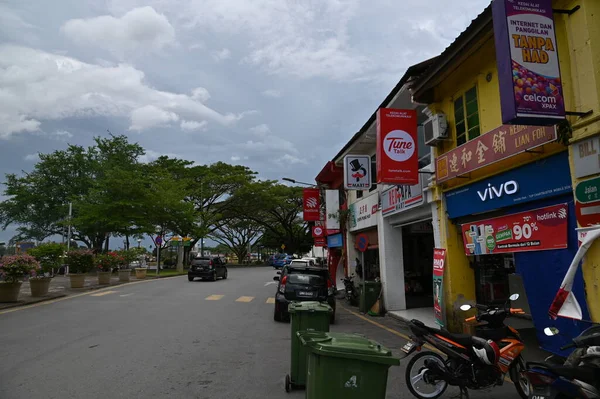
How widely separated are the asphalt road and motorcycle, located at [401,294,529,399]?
0.89 ft

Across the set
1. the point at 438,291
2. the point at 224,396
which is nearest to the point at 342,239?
the point at 438,291

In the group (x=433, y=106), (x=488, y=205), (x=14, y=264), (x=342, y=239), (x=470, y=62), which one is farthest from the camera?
(x=342, y=239)

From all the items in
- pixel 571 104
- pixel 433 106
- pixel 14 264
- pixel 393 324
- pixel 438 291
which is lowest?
pixel 393 324

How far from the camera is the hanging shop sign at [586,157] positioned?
5461mm

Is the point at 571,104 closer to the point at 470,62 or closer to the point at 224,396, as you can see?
the point at 470,62

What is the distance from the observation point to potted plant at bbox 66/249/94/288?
19078mm

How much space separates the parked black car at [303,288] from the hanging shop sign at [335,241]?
30.3 feet

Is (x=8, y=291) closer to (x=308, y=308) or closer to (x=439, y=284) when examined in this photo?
(x=308, y=308)

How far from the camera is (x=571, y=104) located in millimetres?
5973

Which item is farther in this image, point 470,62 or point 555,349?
point 470,62

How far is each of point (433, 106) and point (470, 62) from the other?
1.77 m

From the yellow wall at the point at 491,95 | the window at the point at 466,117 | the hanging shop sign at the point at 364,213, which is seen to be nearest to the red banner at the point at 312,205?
the hanging shop sign at the point at 364,213

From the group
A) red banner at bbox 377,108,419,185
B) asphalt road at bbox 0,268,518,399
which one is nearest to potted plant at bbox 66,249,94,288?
asphalt road at bbox 0,268,518,399

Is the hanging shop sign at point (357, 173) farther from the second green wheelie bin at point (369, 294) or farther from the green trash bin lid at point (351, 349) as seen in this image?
the green trash bin lid at point (351, 349)
